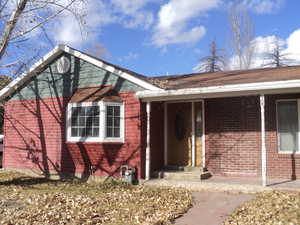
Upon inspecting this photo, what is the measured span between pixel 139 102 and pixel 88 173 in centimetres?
318

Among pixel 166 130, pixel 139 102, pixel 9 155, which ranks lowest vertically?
pixel 9 155

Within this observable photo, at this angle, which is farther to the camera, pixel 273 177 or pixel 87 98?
pixel 87 98

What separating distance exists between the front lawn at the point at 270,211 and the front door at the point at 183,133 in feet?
11.5

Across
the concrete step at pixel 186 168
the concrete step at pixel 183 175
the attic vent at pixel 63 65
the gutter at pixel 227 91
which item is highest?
the attic vent at pixel 63 65

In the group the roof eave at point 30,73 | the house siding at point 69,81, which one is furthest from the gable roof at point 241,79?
the roof eave at point 30,73

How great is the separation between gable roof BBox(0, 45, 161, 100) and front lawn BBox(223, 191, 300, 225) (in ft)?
14.8

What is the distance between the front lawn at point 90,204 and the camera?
589cm

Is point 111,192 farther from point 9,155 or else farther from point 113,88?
point 9,155

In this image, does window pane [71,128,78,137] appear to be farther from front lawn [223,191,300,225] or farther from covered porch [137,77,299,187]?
front lawn [223,191,300,225]

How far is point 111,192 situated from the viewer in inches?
326

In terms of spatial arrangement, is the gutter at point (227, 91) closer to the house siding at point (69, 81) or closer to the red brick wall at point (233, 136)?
the house siding at point (69, 81)

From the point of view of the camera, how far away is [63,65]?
11.6m

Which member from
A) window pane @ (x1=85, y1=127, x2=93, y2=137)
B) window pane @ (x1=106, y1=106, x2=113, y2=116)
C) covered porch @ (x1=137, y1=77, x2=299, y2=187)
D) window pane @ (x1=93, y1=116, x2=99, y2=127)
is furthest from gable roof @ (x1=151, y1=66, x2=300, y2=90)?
window pane @ (x1=85, y1=127, x2=93, y2=137)

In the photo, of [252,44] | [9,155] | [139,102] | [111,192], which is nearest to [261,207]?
[111,192]
